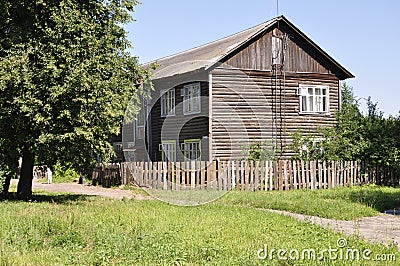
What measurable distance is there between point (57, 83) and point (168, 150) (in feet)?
51.6

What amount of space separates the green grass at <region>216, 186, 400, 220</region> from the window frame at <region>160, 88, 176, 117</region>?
480 inches

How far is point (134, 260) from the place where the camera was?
796 cm

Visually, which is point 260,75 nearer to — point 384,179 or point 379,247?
point 384,179

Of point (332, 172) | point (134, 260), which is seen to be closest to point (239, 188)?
point (332, 172)

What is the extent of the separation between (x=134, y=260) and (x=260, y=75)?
68.6 feet

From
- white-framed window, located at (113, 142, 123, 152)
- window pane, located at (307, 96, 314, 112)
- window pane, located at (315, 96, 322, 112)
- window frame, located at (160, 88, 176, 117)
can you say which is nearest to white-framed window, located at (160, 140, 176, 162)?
window frame, located at (160, 88, 176, 117)

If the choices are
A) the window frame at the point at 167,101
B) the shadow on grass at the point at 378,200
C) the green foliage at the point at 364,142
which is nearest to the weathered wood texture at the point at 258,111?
the green foliage at the point at 364,142

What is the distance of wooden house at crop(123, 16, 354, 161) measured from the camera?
26.5 metres

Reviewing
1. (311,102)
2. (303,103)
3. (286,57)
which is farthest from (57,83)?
(311,102)

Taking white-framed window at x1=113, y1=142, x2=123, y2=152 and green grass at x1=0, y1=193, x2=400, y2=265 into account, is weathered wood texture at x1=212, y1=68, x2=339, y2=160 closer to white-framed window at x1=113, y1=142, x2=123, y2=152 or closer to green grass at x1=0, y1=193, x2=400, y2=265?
white-framed window at x1=113, y1=142, x2=123, y2=152

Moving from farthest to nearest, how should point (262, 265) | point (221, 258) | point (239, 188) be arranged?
point (239, 188) < point (221, 258) < point (262, 265)

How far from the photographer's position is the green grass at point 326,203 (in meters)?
13.5

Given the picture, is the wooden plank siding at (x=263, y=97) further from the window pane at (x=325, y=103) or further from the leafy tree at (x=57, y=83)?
the leafy tree at (x=57, y=83)
